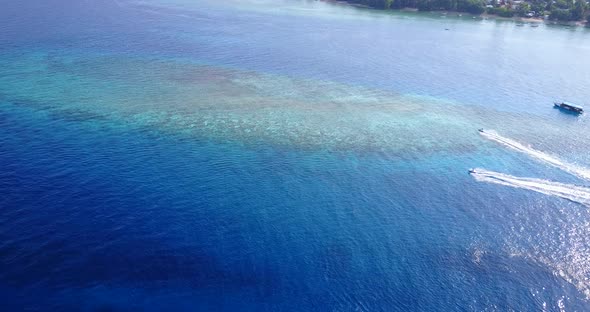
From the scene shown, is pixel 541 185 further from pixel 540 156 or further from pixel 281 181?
pixel 281 181

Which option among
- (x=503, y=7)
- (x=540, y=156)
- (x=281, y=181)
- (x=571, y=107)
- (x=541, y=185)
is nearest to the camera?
(x=281, y=181)

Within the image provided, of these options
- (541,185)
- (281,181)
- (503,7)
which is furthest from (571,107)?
(503,7)

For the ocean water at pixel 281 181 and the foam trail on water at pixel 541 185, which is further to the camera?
the foam trail on water at pixel 541 185

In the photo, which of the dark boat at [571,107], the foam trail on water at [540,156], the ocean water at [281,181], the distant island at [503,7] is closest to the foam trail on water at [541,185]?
the ocean water at [281,181]

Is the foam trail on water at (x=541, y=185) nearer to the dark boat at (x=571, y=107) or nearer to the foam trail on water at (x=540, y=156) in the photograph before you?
the foam trail on water at (x=540, y=156)

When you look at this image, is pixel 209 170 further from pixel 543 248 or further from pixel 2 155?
pixel 543 248

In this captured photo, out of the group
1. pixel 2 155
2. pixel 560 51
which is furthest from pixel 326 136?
pixel 560 51
